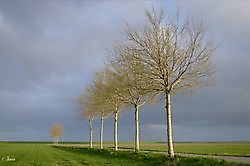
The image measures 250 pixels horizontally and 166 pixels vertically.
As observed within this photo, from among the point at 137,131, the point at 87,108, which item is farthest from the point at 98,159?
the point at 87,108

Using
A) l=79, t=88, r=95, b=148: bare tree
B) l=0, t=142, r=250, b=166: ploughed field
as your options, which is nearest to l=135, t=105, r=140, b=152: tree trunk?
l=0, t=142, r=250, b=166: ploughed field

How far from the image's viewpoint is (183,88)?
102ft

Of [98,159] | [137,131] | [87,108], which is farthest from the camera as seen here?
[87,108]

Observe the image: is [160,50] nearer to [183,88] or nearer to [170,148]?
[183,88]

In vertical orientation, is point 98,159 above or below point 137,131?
below

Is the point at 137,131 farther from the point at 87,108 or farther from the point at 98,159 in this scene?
the point at 87,108

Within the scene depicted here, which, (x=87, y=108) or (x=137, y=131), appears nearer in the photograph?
(x=137, y=131)

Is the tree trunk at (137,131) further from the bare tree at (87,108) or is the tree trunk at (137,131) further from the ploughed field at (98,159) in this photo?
the bare tree at (87,108)

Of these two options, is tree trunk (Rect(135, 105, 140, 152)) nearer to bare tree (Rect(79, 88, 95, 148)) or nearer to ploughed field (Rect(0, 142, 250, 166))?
ploughed field (Rect(0, 142, 250, 166))

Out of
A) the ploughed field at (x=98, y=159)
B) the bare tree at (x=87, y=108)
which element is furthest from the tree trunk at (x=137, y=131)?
the bare tree at (x=87, y=108)

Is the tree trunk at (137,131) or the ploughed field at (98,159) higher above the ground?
the tree trunk at (137,131)

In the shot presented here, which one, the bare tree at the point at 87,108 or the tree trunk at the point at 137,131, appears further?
the bare tree at the point at 87,108

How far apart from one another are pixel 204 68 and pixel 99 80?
2590 cm

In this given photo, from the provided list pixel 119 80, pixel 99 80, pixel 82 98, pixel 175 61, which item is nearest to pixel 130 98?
pixel 119 80
